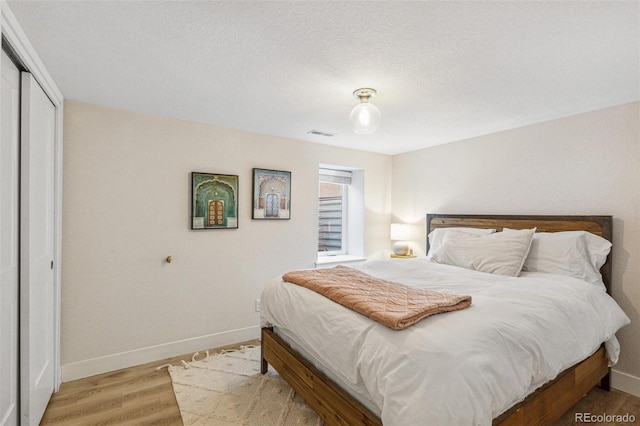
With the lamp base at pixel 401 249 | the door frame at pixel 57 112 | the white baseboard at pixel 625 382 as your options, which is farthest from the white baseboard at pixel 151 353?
the white baseboard at pixel 625 382

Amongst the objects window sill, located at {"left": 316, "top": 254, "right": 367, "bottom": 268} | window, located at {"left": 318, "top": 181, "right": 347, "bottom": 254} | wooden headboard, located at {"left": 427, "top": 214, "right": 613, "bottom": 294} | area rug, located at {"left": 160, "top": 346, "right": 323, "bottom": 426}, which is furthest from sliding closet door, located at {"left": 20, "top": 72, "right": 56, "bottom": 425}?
wooden headboard, located at {"left": 427, "top": 214, "right": 613, "bottom": 294}

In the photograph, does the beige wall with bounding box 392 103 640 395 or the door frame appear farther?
the beige wall with bounding box 392 103 640 395

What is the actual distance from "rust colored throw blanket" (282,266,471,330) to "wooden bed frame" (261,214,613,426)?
0.45 metres

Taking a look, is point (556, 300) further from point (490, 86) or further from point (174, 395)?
point (174, 395)

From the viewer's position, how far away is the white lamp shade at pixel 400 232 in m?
4.10

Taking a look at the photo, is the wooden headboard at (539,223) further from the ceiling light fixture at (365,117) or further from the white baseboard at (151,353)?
the white baseboard at (151,353)

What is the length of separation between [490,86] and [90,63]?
255 centimetres

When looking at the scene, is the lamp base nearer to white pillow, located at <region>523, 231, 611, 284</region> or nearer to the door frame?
white pillow, located at <region>523, 231, 611, 284</region>

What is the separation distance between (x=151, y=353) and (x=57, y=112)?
2.08m

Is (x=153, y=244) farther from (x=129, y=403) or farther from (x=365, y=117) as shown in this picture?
(x=365, y=117)

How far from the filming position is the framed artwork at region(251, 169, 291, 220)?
336cm

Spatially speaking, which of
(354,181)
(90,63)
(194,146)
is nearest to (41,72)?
(90,63)

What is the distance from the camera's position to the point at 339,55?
1.77m

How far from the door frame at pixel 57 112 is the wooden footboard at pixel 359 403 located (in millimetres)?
1614
